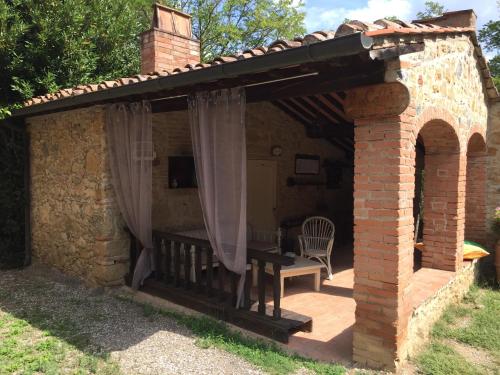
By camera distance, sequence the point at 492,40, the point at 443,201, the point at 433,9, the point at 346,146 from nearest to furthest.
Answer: the point at 443,201 → the point at 346,146 → the point at 492,40 → the point at 433,9

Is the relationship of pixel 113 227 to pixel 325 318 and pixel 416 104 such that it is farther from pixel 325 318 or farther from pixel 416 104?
pixel 416 104

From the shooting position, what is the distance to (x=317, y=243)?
7.03 m

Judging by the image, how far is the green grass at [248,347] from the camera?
11.3 ft

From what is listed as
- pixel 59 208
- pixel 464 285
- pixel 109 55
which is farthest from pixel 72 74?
pixel 464 285

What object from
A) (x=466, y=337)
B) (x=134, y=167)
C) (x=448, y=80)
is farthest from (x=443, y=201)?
(x=134, y=167)

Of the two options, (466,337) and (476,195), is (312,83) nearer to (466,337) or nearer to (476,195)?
(466,337)

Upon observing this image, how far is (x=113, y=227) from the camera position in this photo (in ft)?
17.9

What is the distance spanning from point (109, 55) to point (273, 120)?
3.82m

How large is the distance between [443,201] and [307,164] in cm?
357

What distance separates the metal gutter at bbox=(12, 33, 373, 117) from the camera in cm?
266

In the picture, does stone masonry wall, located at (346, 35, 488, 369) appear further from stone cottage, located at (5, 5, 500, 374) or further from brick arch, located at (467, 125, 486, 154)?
brick arch, located at (467, 125, 486, 154)

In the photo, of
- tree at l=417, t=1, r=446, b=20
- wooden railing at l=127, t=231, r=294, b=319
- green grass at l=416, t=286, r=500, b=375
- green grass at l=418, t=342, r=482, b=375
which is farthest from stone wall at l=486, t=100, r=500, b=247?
tree at l=417, t=1, r=446, b=20

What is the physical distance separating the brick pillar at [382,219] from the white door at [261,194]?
12.4 feet

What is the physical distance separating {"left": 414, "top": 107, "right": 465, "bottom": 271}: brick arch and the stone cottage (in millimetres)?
17
